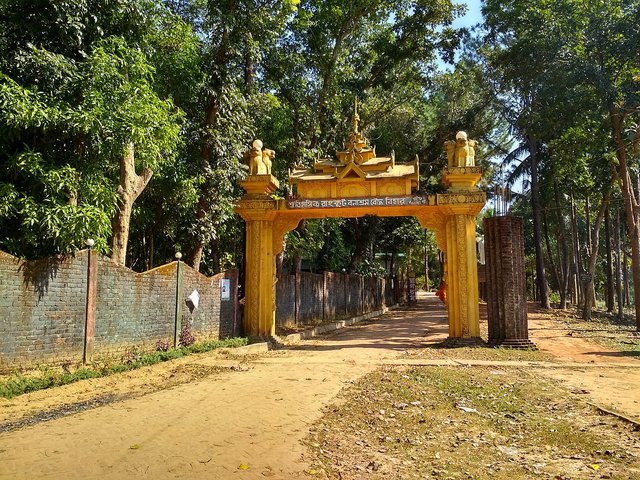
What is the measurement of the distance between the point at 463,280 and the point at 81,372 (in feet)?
28.4

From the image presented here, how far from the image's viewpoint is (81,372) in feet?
26.4

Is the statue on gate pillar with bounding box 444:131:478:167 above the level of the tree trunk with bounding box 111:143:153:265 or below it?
above

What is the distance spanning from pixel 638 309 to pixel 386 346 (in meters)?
8.81

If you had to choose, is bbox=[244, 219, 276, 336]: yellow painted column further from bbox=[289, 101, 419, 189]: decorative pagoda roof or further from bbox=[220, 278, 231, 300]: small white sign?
bbox=[289, 101, 419, 189]: decorative pagoda roof

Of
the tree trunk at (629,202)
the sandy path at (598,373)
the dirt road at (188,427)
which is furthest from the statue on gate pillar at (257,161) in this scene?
the tree trunk at (629,202)

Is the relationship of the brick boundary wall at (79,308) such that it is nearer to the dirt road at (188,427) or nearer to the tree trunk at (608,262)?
the dirt road at (188,427)

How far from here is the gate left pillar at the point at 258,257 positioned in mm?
13602

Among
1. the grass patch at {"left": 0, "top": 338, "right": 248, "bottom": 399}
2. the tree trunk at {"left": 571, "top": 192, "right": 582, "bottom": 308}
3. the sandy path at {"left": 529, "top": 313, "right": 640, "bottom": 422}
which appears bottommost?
the sandy path at {"left": 529, "top": 313, "right": 640, "bottom": 422}

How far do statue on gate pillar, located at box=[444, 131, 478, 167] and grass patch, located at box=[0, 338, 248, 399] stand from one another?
7.48 metres

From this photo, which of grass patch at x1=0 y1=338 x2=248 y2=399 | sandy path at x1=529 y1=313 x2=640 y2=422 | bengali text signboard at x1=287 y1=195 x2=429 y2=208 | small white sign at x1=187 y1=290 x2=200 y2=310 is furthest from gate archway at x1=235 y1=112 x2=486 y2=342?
grass patch at x1=0 y1=338 x2=248 y2=399

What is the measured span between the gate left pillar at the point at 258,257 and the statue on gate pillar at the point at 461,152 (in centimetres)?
471

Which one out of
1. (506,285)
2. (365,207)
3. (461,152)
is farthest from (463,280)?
(461,152)

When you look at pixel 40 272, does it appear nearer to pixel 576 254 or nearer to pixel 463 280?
pixel 463 280

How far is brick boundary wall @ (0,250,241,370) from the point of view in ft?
24.2
